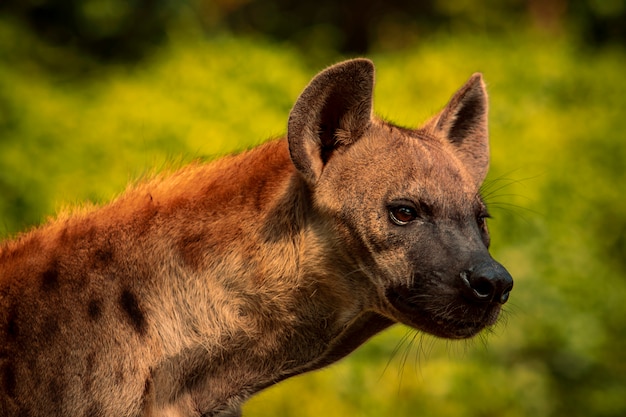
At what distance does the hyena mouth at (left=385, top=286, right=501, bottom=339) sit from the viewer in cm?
343

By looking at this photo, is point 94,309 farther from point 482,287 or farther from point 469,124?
point 469,124

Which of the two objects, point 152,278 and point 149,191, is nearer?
point 152,278

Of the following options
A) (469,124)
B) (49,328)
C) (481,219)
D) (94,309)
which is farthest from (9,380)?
(469,124)

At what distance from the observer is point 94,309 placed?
348 cm

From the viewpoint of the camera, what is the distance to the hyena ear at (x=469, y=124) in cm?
413

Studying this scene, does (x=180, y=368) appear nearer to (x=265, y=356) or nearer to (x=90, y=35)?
(x=265, y=356)

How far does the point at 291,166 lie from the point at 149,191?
20.4 inches

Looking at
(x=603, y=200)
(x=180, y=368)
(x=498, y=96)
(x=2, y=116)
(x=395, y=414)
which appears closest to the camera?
(x=180, y=368)

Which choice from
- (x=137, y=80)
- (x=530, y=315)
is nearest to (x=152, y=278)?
(x=530, y=315)

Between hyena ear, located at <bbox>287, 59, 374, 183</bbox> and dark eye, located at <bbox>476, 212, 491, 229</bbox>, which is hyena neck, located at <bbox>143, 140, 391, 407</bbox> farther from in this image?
A: dark eye, located at <bbox>476, 212, 491, 229</bbox>

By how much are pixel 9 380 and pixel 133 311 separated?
44cm

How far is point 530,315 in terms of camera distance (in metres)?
8.03

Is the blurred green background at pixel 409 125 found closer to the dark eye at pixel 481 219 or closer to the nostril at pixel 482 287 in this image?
the dark eye at pixel 481 219

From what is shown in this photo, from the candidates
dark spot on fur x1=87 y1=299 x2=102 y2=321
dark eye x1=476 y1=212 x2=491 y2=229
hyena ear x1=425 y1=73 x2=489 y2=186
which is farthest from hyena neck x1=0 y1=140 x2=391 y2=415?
hyena ear x1=425 y1=73 x2=489 y2=186
